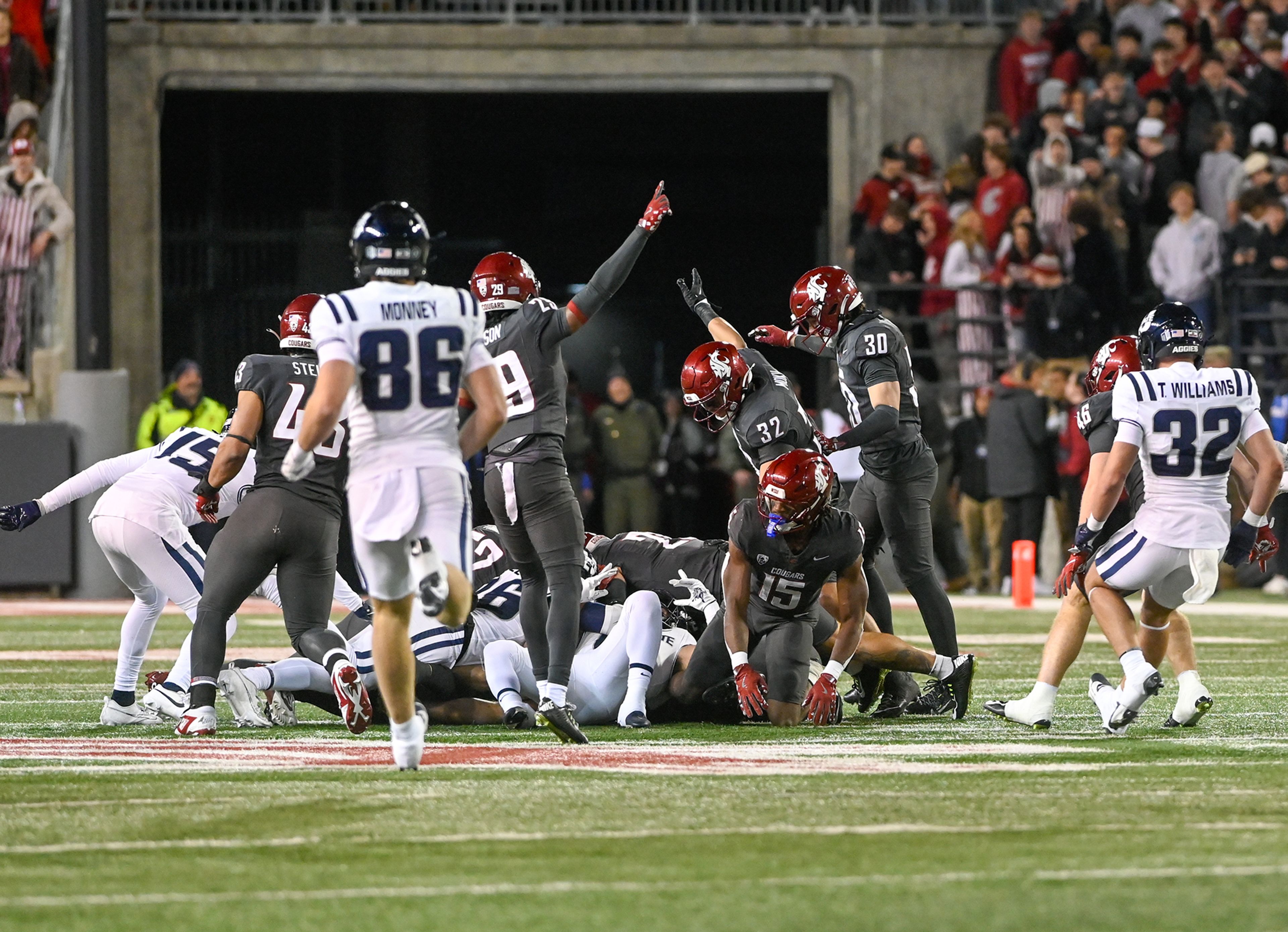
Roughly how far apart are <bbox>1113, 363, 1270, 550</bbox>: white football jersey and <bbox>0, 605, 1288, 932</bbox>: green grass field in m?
0.82

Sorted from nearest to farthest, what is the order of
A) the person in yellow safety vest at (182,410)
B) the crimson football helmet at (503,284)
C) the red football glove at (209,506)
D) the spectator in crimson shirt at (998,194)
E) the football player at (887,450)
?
the red football glove at (209,506), the crimson football helmet at (503,284), the football player at (887,450), the person in yellow safety vest at (182,410), the spectator in crimson shirt at (998,194)

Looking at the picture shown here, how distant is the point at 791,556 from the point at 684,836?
10.2ft

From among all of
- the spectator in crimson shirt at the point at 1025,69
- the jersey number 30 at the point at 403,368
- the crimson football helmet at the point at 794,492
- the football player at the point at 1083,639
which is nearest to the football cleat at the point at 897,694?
the football player at the point at 1083,639

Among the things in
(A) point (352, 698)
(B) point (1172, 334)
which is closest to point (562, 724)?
(A) point (352, 698)

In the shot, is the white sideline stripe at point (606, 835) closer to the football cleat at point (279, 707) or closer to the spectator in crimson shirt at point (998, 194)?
the football cleat at point (279, 707)

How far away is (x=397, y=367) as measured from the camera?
6.39m

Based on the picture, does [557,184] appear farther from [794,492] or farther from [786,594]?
[794,492]

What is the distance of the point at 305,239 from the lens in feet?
71.7

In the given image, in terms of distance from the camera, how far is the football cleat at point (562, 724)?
7590mm

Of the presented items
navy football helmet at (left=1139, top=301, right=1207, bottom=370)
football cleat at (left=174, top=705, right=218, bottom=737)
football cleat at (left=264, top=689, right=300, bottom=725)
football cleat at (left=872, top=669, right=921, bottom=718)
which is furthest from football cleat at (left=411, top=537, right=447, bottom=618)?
football cleat at (left=872, top=669, right=921, bottom=718)

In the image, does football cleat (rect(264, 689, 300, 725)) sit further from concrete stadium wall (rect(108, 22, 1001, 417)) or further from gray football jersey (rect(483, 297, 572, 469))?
concrete stadium wall (rect(108, 22, 1001, 417))

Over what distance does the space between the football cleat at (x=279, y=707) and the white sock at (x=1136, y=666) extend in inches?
135

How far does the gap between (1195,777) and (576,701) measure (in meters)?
2.82

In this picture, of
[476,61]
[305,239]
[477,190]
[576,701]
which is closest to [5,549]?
[305,239]
